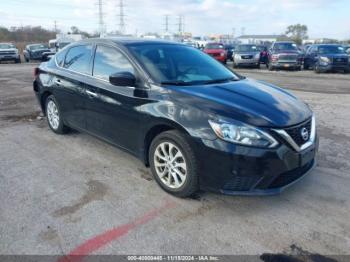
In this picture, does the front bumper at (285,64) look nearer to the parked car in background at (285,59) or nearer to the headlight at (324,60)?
the parked car in background at (285,59)

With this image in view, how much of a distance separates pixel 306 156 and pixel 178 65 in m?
1.95

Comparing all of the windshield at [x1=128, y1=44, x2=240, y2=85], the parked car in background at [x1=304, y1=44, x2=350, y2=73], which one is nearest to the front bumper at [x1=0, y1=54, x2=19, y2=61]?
the parked car in background at [x1=304, y1=44, x2=350, y2=73]

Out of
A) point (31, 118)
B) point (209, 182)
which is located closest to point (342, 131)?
point (209, 182)

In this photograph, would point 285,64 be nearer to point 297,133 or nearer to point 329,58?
point 329,58

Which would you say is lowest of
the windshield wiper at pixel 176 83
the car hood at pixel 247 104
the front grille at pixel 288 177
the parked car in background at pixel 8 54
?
the front grille at pixel 288 177

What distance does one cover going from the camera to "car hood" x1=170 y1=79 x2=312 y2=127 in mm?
3186

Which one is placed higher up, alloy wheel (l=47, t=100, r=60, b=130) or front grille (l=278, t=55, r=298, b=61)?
front grille (l=278, t=55, r=298, b=61)

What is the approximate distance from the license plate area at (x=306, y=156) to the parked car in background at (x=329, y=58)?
17.0 m

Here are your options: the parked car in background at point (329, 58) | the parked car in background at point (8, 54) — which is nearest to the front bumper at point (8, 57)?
the parked car in background at point (8, 54)

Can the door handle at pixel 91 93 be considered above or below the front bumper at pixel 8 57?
below

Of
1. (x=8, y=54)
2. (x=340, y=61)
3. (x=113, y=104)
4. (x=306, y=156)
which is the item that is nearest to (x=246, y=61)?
(x=340, y=61)

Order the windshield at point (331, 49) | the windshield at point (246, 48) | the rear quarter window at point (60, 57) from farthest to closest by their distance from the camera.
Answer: the windshield at point (246, 48) → the windshield at point (331, 49) → the rear quarter window at point (60, 57)

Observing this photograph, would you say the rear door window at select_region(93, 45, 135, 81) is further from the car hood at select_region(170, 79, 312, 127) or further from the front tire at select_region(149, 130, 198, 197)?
the front tire at select_region(149, 130, 198, 197)

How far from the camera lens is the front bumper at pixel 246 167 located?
3059 millimetres
